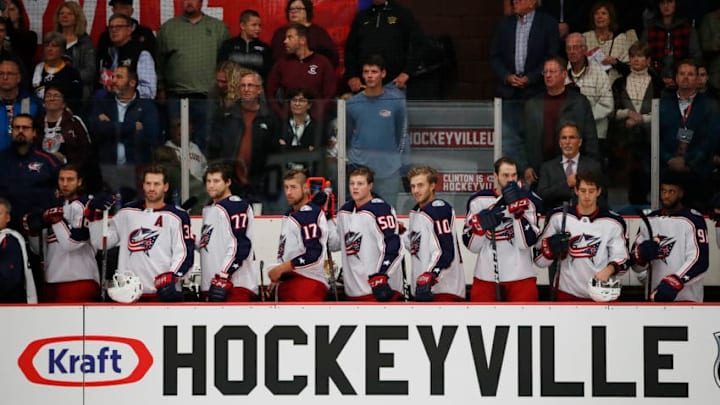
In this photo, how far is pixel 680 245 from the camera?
28.7ft

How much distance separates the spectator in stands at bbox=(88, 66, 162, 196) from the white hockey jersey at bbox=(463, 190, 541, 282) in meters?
2.09

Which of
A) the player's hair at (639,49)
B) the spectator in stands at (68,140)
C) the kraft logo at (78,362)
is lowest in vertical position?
the kraft logo at (78,362)

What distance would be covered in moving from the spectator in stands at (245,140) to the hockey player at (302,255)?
2.36ft

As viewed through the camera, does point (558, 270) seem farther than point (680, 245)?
No

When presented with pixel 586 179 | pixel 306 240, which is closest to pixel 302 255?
pixel 306 240

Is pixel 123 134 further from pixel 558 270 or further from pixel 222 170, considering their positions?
pixel 558 270

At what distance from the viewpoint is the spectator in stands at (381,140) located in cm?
937

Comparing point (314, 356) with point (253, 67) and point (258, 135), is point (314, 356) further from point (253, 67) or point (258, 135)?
point (253, 67)

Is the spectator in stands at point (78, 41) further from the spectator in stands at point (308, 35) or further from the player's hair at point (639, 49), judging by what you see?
the player's hair at point (639, 49)

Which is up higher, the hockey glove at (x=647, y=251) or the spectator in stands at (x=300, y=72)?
the spectator in stands at (x=300, y=72)

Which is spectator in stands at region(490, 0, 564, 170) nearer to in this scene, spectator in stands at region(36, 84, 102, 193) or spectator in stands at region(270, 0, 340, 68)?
spectator in stands at region(270, 0, 340, 68)

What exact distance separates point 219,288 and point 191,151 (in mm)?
1557

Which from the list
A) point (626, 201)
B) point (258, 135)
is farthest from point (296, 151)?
point (626, 201)

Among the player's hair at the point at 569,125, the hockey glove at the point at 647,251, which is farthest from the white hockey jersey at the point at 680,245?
the player's hair at the point at 569,125
